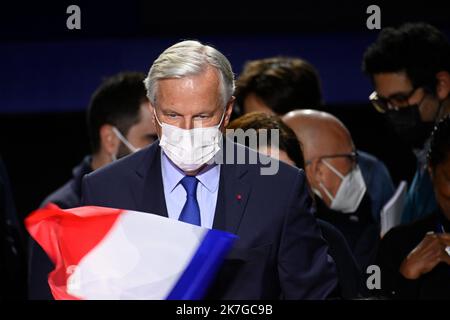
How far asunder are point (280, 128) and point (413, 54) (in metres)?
1.12

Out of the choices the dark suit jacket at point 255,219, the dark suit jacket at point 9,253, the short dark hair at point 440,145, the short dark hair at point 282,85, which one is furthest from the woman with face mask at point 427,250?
the dark suit jacket at point 9,253

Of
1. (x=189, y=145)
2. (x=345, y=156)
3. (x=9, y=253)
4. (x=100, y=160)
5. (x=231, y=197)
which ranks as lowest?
(x=9, y=253)

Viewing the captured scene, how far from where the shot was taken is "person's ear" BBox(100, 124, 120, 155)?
3.99 m

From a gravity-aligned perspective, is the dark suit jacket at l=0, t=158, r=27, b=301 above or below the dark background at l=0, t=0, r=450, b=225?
below

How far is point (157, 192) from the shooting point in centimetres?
241

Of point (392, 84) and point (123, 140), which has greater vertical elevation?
point (392, 84)

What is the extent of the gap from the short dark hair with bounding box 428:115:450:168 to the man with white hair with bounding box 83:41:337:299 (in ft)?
2.66

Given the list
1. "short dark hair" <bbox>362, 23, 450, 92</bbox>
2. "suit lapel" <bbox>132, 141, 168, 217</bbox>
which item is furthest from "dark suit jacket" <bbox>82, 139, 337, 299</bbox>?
"short dark hair" <bbox>362, 23, 450, 92</bbox>

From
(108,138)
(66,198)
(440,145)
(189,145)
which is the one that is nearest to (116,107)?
(108,138)

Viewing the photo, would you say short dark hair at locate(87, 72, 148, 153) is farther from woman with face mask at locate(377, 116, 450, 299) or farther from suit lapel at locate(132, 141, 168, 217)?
suit lapel at locate(132, 141, 168, 217)

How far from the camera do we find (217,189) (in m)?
2.44

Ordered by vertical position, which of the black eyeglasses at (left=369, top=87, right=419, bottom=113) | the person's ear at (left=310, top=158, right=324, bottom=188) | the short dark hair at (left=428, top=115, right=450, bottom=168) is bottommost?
the person's ear at (left=310, top=158, right=324, bottom=188)

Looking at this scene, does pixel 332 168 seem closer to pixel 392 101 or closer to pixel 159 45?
pixel 392 101

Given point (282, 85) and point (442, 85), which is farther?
point (282, 85)
